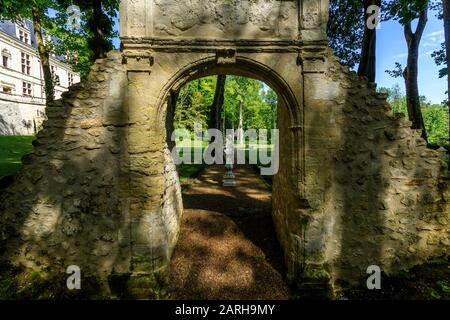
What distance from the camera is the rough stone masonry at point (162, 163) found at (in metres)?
4.11

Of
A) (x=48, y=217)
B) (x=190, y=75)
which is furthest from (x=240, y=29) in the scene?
(x=48, y=217)

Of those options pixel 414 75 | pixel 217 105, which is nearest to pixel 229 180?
pixel 217 105

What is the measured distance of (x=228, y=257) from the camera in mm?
5109

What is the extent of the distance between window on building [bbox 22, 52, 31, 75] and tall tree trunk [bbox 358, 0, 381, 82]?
1511 inches

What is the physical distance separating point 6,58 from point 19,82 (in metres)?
2.90

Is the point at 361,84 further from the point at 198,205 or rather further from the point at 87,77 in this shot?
the point at 198,205

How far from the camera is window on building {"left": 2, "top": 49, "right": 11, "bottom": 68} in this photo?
28267 millimetres

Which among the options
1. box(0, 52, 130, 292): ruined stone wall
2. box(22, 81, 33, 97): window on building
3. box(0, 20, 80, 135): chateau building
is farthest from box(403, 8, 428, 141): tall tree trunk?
box(22, 81, 33, 97): window on building

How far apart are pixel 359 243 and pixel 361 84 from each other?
277cm

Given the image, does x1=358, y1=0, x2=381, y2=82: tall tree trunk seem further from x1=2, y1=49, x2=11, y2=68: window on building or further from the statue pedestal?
x1=2, y1=49, x2=11, y2=68: window on building

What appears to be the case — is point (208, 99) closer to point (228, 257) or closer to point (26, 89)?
point (26, 89)

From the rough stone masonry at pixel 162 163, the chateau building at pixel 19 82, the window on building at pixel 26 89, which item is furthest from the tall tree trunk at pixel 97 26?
the window on building at pixel 26 89

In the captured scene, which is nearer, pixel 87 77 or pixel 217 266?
pixel 87 77

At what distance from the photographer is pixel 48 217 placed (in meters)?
4.25
